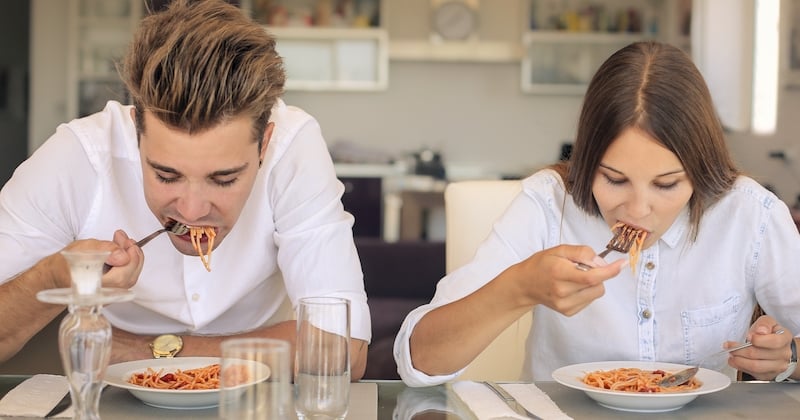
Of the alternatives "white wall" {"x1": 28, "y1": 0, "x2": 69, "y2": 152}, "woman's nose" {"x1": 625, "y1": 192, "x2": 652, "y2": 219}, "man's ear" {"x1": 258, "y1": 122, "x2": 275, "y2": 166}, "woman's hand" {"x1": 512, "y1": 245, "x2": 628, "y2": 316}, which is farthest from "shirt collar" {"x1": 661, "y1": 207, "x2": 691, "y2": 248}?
"white wall" {"x1": 28, "y1": 0, "x2": 69, "y2": 152}

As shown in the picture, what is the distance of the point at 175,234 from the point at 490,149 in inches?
231

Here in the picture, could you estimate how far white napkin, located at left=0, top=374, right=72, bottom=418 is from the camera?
1.50 meters

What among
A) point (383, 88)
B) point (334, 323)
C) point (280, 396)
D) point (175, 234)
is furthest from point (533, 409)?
point (383, 88)

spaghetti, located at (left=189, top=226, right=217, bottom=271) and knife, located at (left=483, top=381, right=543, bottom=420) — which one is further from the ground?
spaghetti, located at (left=189, top=226, right=217, bottom=271)

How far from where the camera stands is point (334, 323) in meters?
1.31

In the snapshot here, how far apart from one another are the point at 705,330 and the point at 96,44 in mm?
6001

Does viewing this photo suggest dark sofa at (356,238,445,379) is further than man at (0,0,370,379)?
Yes

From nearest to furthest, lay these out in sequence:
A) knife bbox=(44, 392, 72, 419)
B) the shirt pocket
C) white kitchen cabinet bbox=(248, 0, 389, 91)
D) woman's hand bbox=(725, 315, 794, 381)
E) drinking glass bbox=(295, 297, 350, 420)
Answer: drinking glass bbox=(295, 297, 350, 420) → knife bbox=(44, 392, 72, 419) → woman's hand bbox=(725, 315, 794, 381) → the shirt pocket → white kitchen cabinet bbox=(248, 0, 389, 91)

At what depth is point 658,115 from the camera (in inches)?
71.6

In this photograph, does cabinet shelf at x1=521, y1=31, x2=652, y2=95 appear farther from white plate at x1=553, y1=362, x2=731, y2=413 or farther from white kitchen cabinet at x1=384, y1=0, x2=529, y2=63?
white plate at x1=553, y1=362, x2=731, y2=413

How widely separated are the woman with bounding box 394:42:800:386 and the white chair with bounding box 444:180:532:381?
3.1 inches

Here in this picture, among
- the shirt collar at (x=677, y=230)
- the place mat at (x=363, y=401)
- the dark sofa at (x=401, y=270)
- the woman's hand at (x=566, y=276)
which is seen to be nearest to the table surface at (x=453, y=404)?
the place mat at (x=363, y=401)

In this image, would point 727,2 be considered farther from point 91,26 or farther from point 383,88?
point 91,26

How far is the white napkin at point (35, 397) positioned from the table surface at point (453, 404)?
4 centimetres
